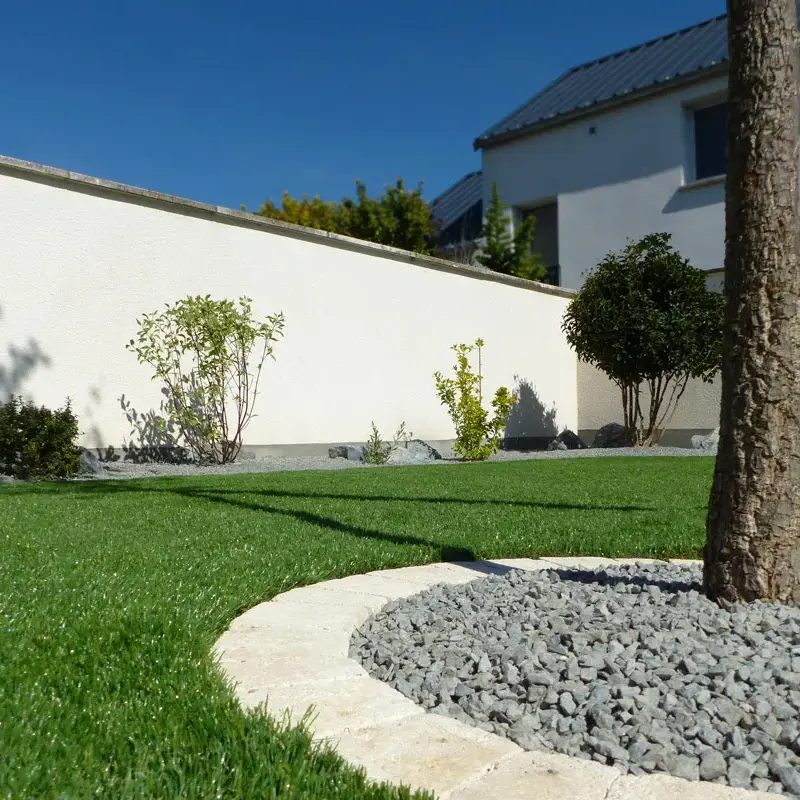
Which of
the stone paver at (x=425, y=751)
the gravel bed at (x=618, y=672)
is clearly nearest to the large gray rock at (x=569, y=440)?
the gravel bed at (x=618, y=672)

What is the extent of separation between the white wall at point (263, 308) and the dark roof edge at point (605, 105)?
5375 mm

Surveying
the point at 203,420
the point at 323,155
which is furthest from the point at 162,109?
the point at 203,420

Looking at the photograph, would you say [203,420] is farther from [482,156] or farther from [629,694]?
[482,156]

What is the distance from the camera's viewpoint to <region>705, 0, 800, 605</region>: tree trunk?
2.60m

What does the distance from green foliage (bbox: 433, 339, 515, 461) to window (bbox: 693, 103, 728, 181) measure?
302 inches

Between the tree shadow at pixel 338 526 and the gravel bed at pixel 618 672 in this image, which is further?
the tree shadow at pixel 338 526

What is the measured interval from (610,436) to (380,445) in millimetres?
5090

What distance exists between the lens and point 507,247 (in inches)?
742

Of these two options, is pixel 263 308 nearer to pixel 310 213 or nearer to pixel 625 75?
pixel 625 75

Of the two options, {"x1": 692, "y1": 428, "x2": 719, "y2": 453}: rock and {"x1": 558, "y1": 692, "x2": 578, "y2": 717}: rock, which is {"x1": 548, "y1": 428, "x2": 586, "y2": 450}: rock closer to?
{"x1": 692, "y1": 428, "x2": 719, "y2": 453}: rock

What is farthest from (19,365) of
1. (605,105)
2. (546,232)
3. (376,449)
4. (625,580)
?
(546,232)

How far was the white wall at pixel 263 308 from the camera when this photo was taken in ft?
28.8

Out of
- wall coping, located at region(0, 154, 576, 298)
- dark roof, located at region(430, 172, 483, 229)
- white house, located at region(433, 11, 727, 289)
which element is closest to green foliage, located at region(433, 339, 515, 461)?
wall coping, located at region(0, 154, 576, 298)

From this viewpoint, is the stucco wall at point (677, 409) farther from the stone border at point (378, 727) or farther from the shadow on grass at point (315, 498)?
the stone border at point (378, 727)
